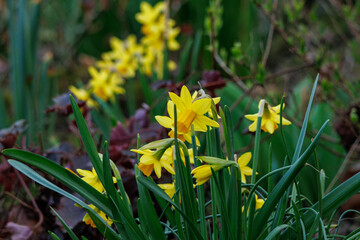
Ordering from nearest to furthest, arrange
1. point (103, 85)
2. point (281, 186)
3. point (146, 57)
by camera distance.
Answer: point (281, 186) → point (103, 85) → point (146, 57)

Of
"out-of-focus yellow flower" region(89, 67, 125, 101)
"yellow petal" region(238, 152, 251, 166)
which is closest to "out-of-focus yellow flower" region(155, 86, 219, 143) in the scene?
"yellow petal" region(238, 152, 251, 166)

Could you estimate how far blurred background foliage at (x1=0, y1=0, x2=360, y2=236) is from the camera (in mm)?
1523

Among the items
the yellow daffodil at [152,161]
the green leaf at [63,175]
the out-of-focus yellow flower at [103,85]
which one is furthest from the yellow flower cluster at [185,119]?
the out-of-focus yellow flower at [103,85]

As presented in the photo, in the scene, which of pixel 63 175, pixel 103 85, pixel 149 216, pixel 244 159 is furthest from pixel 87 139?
pixel 103 85

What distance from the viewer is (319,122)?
5.53 feet

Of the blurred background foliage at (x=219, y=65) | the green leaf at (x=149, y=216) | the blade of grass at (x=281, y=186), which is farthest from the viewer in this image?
the blurred background foliage at (x=219, y=65)

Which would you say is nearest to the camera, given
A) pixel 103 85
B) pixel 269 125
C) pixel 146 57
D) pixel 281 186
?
pixel 281 186

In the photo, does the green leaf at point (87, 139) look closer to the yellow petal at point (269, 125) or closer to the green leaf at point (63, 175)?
the green leaf at point (63, 175)

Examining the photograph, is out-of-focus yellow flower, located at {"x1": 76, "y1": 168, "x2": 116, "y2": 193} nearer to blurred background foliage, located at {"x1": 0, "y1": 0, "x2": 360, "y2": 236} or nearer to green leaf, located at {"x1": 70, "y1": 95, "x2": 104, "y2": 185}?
green leaf, located at {"x1": 70, "y1": 95, "x2": 104, "y2": 185}

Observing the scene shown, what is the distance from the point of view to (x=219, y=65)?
193 centimetres

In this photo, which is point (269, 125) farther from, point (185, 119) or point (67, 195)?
point (67, 195)

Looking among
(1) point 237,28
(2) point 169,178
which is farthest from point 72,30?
(2) point 169,178

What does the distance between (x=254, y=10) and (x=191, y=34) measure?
0.51 m

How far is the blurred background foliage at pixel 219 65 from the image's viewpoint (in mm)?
1523
